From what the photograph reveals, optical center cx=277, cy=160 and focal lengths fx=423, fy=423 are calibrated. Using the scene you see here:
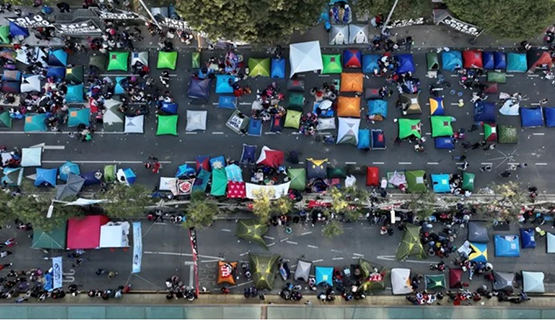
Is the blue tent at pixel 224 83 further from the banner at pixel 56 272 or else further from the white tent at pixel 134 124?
the banner at pixel 56 272

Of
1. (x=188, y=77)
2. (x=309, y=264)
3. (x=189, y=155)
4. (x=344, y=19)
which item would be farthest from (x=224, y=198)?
(x=344, y=19)

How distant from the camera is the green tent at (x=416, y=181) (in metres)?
31.5

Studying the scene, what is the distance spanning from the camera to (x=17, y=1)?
100 feet

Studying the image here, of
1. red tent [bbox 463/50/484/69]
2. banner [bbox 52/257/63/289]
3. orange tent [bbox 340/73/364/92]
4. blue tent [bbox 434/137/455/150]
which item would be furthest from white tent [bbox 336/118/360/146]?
banner [bbox 52/257/63/289]

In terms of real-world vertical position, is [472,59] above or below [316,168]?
above

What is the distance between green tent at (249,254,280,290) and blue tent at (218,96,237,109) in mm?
11567

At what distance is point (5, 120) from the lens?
32.8 m

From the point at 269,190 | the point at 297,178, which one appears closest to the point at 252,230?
the point at 269,190

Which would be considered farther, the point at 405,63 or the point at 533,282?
the point at 405,63

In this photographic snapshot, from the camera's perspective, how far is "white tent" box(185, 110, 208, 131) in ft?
107

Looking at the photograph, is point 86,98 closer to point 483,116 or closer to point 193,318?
point 193,318

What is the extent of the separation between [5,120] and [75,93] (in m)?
5.81

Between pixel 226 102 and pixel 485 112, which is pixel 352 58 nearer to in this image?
pixel 226 102

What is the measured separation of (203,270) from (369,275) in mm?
12336
